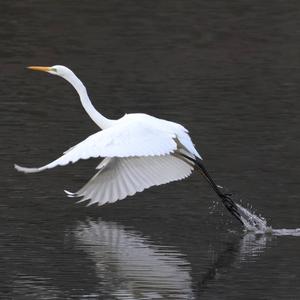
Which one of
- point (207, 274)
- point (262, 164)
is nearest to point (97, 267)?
point (207, 274)

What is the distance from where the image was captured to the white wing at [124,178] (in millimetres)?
9386

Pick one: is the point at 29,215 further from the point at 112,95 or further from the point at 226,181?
the point at 112,95

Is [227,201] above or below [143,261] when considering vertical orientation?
above

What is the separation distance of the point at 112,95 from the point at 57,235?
5441 mm

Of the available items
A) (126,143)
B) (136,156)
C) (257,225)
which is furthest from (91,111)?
(257,225)

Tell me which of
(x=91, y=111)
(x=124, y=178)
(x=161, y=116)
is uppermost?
(x=91, y=111)

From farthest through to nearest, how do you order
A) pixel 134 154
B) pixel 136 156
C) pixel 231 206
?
pixel 231 206, pixel 136 156, pixel 134 154

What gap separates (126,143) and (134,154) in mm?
140

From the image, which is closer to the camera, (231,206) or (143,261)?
(143,261)

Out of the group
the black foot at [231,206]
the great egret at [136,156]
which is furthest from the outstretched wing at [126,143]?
the black foot at [231,206]

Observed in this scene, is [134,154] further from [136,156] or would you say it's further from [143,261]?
[143,261]

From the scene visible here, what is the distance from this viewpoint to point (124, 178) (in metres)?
9.45

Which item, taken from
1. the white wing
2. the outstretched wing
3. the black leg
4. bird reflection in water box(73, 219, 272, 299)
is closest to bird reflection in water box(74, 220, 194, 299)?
bird reflection in water box(73, 219, 272, 299)

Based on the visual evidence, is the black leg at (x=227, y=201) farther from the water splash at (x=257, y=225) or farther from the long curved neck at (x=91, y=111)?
the long curved neck at (x=91, y=111)
